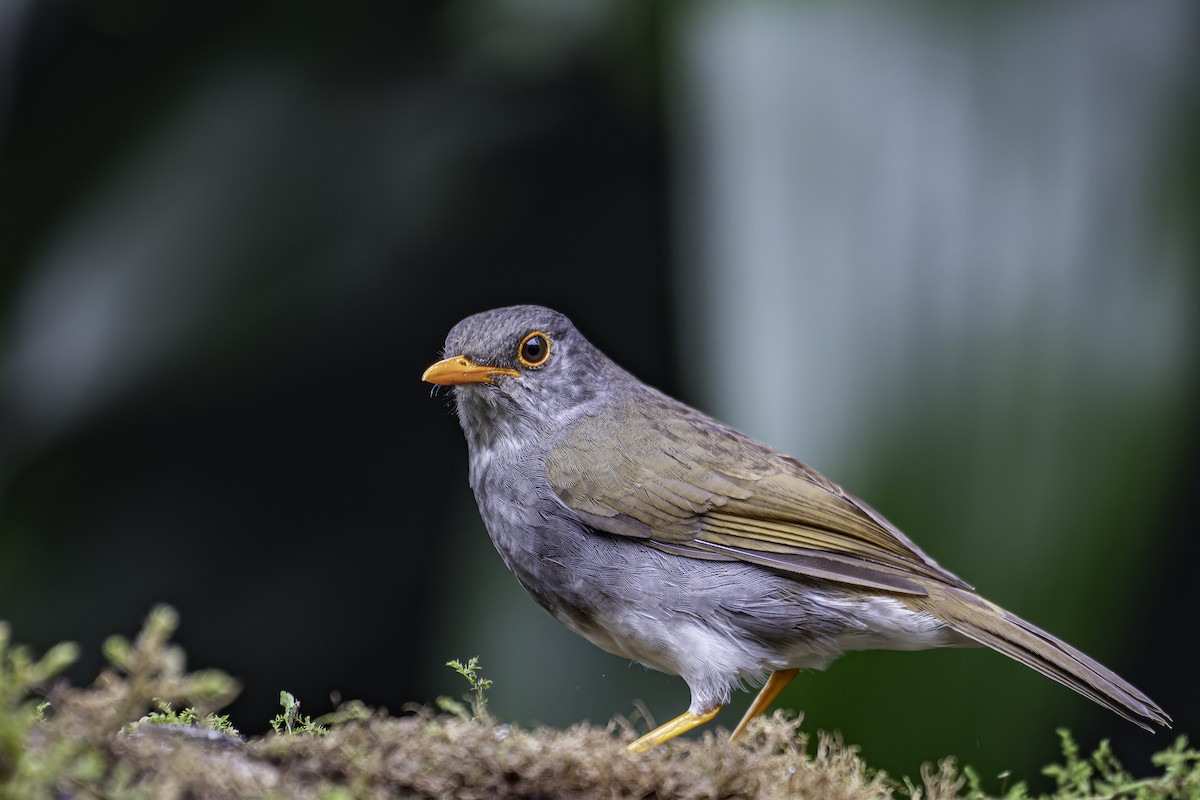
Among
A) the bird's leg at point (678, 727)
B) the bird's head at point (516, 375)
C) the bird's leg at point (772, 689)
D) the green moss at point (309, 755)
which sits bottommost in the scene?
the bird's leg at point (772, 689)

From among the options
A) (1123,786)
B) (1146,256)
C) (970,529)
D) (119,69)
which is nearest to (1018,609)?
(970,529)

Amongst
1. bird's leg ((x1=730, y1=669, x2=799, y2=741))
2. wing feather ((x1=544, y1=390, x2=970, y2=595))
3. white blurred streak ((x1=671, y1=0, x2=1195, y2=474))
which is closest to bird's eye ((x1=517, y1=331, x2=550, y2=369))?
wing feather ((x1=544, y1=390, x2=970, y2=595))

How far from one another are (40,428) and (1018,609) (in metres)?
4.19

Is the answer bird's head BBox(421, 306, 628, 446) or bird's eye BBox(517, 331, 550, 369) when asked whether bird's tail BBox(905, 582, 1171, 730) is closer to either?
bird's head BBox(421, 306, 628, 446)

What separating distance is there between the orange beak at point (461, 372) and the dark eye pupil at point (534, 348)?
0.08 meters

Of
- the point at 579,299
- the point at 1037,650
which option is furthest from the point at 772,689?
the point at 579,299

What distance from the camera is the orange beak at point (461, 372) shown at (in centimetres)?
392

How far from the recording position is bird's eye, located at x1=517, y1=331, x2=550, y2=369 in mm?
4195

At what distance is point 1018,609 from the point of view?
3.93 meters

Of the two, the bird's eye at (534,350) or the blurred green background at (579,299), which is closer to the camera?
the blurred green background at (579,299)

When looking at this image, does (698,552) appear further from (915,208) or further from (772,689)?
(915,208)

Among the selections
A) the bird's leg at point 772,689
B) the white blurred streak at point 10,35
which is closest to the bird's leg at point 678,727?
the bird's leg at point 772,689

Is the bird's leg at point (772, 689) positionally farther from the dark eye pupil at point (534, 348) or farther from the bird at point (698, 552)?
the dark eye pupil at point (534, 348)

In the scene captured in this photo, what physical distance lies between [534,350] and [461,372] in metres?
0.34
